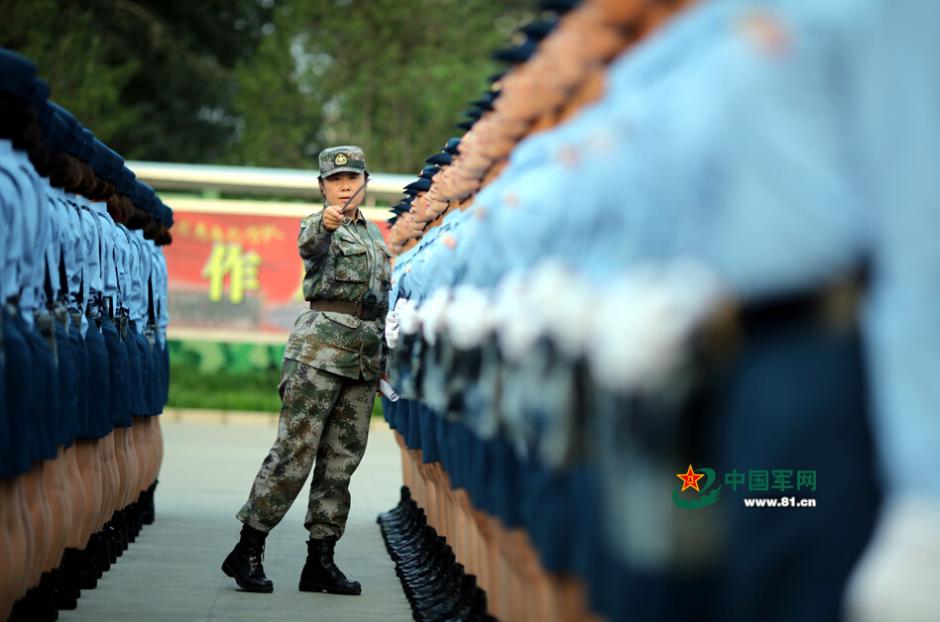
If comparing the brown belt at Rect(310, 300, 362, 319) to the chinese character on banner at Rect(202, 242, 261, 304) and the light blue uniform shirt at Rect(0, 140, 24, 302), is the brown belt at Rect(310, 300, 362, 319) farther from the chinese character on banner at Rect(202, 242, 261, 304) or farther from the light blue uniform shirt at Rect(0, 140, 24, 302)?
the chinese character on banner at Rect(202, 242, 261, 304)

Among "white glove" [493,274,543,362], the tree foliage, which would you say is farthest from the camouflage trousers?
the tree foliage

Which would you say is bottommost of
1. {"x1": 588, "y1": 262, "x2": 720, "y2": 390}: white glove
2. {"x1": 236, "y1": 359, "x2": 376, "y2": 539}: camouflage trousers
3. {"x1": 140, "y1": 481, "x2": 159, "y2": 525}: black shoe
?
{"x1": 140, "y1": 481, "x2": 159, "y2": 525}: black shoe

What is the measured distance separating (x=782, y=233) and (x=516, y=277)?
179 cm

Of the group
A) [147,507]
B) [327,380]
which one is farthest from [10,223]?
[147,507]

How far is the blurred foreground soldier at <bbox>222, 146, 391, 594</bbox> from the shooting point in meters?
8.12

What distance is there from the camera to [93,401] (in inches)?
303

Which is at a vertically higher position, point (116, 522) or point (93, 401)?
point (93, 401)

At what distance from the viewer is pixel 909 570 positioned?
2.47 meters

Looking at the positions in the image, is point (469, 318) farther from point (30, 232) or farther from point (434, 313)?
point (30, 232)

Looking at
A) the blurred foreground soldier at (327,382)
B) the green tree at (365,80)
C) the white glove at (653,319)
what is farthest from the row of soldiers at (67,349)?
the green tree at (365,80)

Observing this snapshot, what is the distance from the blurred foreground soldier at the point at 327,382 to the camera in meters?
8.12

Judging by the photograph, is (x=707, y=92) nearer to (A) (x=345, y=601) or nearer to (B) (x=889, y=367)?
(B) (x=889, y=367)

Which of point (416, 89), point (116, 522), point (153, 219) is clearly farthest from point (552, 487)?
point (416, 89)

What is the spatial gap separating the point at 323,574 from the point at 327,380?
923 millimetres
